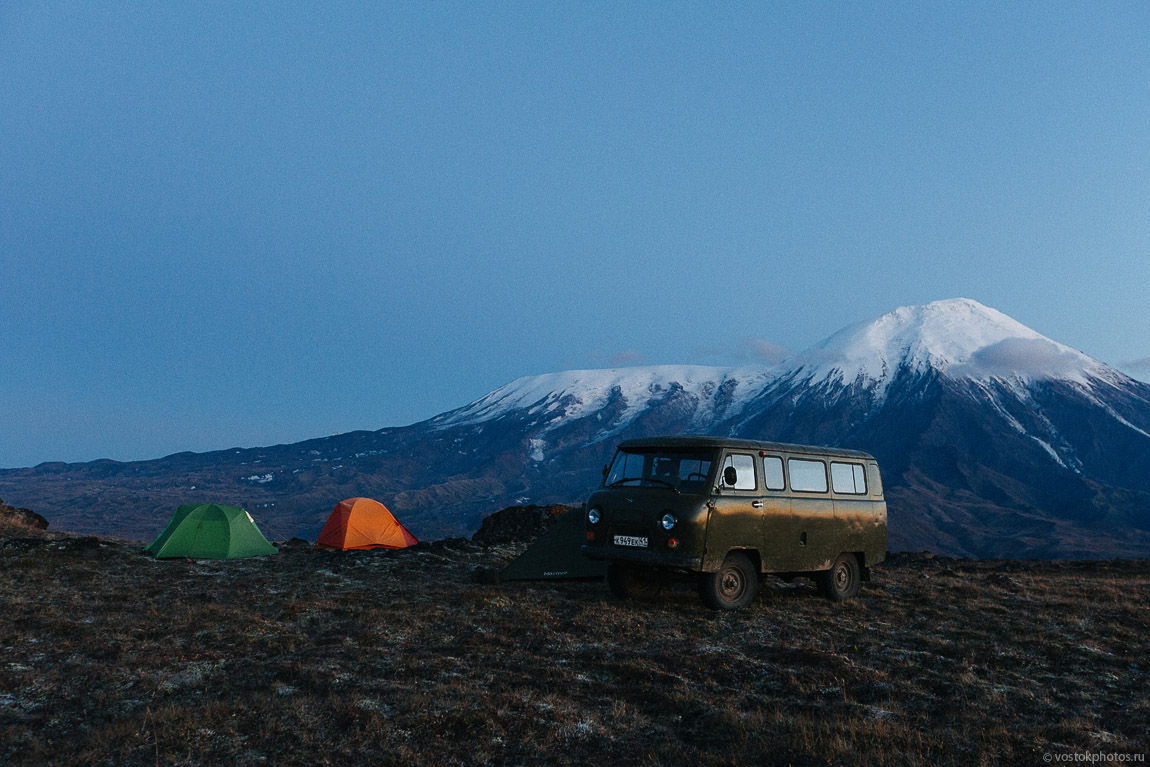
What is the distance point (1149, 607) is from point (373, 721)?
50.6ft

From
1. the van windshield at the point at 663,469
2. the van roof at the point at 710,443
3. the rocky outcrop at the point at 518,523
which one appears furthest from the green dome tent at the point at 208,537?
the van roof at the point at 710,443

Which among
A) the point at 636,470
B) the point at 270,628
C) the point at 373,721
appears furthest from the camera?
the point at 636,470

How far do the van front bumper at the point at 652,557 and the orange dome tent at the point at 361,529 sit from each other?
12493 mm

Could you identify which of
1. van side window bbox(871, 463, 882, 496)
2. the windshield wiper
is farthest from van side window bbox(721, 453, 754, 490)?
van side window bbox(871, 463, 882, 496)

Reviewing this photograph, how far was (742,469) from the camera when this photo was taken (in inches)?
517

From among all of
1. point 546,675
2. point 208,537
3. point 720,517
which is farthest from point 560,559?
point 208,537

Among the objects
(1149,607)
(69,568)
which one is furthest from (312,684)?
(1149,607)

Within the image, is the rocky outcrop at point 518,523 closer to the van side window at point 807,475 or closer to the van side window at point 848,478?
the van side window at point 848,478

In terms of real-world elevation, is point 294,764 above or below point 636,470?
below

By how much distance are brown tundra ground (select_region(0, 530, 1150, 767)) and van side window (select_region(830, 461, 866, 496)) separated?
2408mm

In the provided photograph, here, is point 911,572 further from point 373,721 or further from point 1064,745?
point 373,721

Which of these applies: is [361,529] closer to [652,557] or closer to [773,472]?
[652,557]

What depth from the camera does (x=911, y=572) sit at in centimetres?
2034

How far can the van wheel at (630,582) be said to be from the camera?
46.0 ft
